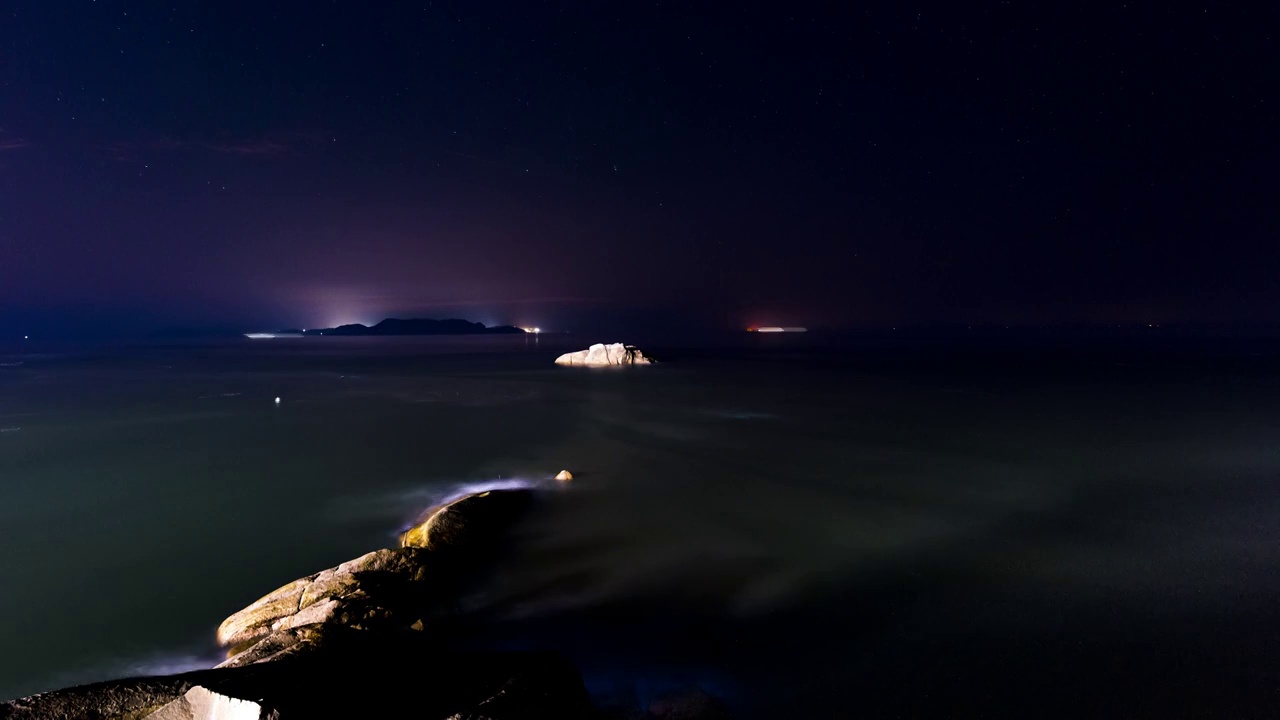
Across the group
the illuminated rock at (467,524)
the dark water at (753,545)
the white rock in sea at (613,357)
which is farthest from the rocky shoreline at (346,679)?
the white rock in sea at (613,357)

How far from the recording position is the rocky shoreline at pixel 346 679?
5.45 m

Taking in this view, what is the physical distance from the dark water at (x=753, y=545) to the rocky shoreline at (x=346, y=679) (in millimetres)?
→ 1331

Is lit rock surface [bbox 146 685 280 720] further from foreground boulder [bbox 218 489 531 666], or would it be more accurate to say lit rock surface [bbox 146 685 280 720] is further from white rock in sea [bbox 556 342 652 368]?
white rock in sea [bbox 556 342 652 368]

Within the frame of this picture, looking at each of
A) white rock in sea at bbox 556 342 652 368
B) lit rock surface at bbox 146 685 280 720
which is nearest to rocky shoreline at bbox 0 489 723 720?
lit rock surface at bbox 146 685 280 720

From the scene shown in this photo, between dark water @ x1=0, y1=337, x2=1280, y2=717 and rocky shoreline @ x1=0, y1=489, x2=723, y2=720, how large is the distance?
1331mm

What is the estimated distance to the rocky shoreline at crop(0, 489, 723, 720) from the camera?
545cm

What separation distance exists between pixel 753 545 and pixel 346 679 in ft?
32.3

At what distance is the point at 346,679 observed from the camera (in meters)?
5.96

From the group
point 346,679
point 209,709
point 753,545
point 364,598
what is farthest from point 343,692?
point 753,545

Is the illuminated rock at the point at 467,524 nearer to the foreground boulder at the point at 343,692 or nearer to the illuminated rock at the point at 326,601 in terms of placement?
the illuminated rock at the point at 326,601

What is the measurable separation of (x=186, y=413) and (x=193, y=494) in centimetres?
2288

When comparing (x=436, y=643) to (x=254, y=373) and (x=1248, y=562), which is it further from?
(x=254, y=373)

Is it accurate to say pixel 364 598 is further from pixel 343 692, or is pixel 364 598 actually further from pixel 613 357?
pixel 613 357

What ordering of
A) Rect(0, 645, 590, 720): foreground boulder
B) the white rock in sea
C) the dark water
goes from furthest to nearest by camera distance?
the white rock in sea → the dark water → Rect(0, 645, 590, 720): foreground boulder
